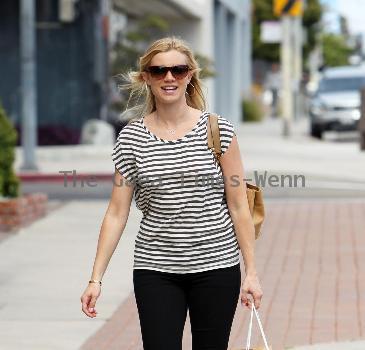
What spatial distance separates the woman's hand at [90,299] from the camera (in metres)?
5.45

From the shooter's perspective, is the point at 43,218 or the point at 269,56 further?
the point at 269,56

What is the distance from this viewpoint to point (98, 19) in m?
30.1

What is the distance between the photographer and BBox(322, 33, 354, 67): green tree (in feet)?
343

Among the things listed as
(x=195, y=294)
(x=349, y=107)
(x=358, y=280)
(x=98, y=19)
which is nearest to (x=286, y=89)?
(x=349, y=107)

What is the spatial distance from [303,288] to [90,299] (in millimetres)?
5429

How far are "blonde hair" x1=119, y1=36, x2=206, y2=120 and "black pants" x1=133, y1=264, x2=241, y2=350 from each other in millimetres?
681

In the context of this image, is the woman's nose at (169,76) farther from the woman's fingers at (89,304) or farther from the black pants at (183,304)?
the woman's fingers at (89,304)

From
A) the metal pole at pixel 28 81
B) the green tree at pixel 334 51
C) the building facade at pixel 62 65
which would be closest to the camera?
the metal pole at pixel 28 81

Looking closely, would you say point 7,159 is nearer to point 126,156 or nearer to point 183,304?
point 126,156

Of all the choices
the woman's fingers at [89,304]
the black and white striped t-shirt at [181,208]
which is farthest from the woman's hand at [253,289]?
the woman's fingers at [89,304]

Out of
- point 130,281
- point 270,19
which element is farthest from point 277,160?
point 270,19

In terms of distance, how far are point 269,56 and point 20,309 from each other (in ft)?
209

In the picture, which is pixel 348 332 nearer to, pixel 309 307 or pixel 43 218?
pixel 309 307

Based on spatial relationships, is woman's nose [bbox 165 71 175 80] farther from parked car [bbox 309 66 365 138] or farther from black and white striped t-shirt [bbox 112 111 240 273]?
parked car [bbox 309 66 365 138]
